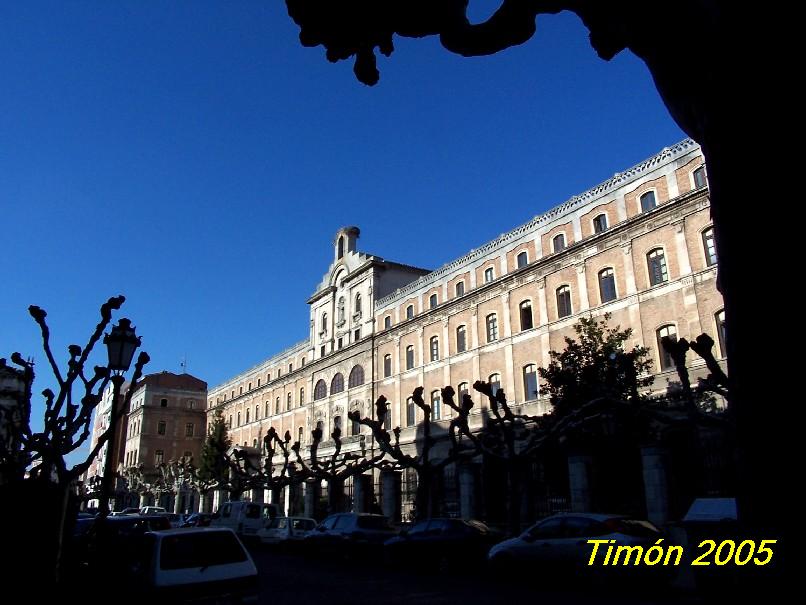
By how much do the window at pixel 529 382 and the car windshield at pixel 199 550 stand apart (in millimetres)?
22331

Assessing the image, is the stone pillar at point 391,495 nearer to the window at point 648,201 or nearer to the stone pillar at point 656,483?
the stone pillar at point 656,483

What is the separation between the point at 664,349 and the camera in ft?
82.5

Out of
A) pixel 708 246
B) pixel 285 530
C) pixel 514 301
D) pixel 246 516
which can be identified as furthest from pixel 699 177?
pixel 246 516

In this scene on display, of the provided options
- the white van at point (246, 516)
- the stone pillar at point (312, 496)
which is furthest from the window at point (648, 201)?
the stone pillar at point (312, 496)

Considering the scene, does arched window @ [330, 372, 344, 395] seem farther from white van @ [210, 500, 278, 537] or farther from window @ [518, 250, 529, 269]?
window @ [518, 250, 529, 269]

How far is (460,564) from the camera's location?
16.8 m

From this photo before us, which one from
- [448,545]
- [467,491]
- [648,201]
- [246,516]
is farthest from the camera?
[246,516]

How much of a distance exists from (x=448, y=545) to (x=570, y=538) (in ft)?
15.5

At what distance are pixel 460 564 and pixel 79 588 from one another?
9.65 meters

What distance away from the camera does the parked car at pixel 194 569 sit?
8.76 meters

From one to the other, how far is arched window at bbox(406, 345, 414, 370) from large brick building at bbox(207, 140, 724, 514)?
0.23 ft

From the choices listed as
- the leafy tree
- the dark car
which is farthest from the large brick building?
the dark car

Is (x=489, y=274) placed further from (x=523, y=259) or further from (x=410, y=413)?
(x=410, y=413)

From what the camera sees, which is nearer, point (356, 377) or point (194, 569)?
point (194, 569)
